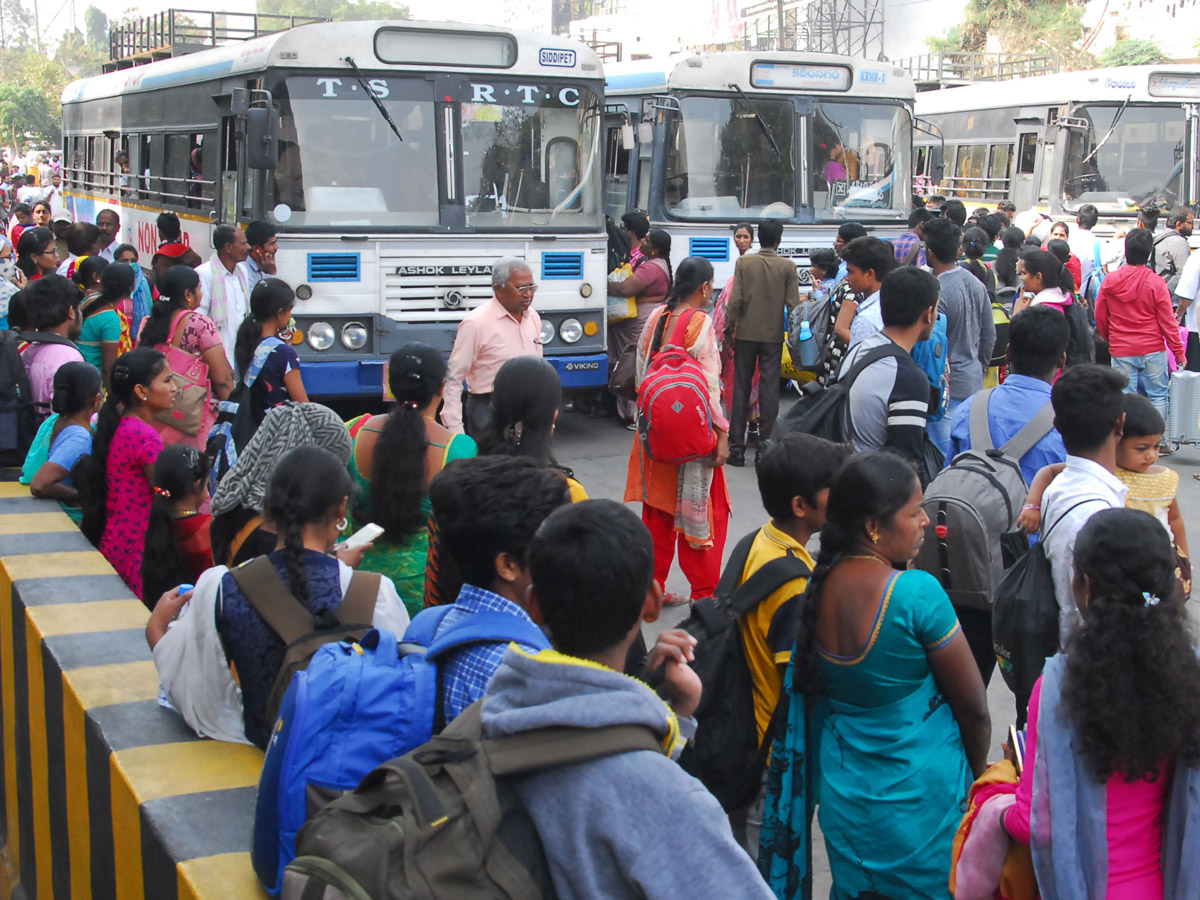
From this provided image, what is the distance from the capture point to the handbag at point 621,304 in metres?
10.4

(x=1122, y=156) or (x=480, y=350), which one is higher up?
(x=1122, y=156)

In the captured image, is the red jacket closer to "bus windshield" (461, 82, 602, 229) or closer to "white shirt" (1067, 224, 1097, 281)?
"white shirt" (1067, 224, 1097, 281)

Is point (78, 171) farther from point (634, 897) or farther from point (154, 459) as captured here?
point (634, 897)

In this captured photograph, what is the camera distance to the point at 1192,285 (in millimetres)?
10617

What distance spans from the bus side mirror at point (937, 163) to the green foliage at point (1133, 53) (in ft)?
79.7

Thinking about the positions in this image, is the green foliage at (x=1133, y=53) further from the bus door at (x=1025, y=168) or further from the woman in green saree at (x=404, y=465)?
the woman in green saree at (x=404, y=465)

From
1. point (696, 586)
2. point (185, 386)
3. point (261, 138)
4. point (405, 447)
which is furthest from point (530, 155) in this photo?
point (405, 447)

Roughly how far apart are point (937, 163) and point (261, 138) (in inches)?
566

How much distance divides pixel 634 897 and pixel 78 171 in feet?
58.0

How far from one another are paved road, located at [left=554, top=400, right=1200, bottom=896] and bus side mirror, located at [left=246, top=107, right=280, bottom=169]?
9.91 feet

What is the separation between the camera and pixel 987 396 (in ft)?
14.5

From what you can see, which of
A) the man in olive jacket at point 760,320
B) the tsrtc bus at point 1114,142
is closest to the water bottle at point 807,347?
the man in olive jacket at point 760,320

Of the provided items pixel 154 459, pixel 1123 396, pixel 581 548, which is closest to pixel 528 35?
pixel 154 459

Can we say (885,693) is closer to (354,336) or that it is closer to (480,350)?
(480,350)
